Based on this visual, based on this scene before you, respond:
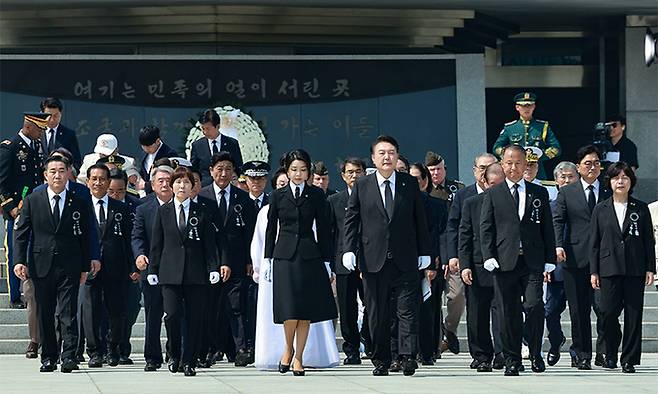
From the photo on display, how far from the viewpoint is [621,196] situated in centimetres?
1458

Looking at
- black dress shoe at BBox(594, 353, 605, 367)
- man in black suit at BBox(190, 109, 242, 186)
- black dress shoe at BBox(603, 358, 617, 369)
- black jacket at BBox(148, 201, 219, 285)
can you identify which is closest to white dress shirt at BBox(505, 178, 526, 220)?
black dress shoe at BBox(603, 358, 617, 369)

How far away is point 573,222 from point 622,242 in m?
0.85

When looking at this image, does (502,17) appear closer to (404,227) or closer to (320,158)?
(320,158)

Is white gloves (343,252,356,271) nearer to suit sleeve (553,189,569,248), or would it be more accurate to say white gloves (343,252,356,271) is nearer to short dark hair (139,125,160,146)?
suit sleeve (553,189,569,248)

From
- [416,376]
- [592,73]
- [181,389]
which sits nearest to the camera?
[181,389]

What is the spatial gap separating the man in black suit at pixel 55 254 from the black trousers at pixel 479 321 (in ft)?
10.9

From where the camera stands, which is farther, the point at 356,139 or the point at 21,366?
the point at 356,139

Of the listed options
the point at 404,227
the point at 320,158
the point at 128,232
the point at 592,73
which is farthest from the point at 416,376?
the point at 592,73

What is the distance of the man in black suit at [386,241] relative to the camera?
541 inches

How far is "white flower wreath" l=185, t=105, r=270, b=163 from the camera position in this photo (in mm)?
24922

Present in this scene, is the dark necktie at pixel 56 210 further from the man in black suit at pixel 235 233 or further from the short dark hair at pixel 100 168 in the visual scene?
the man in black suit at pixel 235 233

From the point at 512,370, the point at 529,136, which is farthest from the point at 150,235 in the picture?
the point at 529,136

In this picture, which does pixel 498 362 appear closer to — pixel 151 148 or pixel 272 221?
pixel 272 221

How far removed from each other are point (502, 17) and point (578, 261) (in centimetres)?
1059
